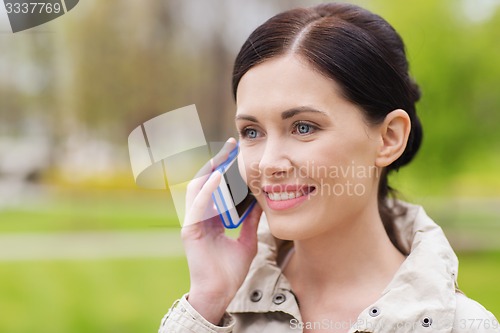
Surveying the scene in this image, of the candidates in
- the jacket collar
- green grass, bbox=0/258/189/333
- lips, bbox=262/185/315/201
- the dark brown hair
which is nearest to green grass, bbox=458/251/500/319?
green grass, bbox=0/258/189/333

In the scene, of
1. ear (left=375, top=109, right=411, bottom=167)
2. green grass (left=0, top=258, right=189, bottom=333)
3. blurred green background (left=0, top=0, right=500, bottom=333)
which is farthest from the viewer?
blurred green background (left=0, top=0, right=500, bottom=333)

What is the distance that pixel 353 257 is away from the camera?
207 cm

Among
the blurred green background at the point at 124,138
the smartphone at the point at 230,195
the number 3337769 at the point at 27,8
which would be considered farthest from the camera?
the blurred green background at the point at 124,138

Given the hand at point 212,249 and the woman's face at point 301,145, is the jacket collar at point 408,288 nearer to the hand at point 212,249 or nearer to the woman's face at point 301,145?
the hand at point 212,249

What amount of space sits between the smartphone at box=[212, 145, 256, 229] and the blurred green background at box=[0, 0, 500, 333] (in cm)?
86

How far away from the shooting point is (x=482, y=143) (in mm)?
8742

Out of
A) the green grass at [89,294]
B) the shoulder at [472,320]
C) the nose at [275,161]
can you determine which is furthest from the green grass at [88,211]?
the shoulder at [472,320]

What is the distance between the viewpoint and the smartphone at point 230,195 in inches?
83.7

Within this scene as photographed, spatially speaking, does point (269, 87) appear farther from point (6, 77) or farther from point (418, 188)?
point (6, 77)

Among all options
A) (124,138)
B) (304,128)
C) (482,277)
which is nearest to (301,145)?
(304,128)

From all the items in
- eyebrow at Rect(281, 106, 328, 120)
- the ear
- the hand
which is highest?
eyebrow at Rect(281, 106, 328, 120)

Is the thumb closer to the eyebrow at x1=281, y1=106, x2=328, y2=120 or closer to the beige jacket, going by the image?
the beige jacket

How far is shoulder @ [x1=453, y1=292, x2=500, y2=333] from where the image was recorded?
177cm

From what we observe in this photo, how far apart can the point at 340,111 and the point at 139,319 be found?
16.5ft
